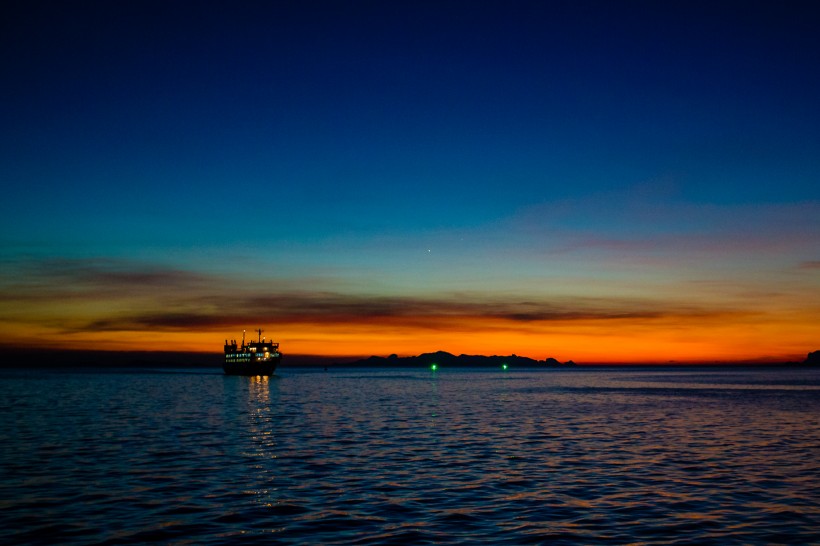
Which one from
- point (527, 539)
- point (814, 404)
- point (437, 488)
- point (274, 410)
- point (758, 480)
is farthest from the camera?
point (814, 404)

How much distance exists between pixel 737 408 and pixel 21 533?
6792 cm

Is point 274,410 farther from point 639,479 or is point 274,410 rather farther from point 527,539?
point 527,539

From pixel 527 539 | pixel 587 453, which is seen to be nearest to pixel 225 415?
pixel 587 453

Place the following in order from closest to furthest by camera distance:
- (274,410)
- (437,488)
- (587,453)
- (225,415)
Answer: (437,488) < (587,453) < (225,415) < (274,410)

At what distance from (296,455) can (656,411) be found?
43.5 metres

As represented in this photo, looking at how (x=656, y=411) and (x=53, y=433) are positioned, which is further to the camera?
(x=656, y=411)

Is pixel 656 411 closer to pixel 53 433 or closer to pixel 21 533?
pixel 53 433

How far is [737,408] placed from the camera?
69.2 metres

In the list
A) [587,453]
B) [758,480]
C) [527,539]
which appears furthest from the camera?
[587,453]

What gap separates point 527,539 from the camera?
17547 millimetres

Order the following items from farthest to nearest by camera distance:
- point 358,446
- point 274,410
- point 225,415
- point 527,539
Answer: point 274,410 < point 225,415 < point 358,446 < point 527,539

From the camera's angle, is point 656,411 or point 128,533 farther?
point 656,411

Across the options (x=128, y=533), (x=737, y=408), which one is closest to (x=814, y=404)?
(x=737, y=408)

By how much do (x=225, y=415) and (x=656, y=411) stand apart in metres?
41.4
